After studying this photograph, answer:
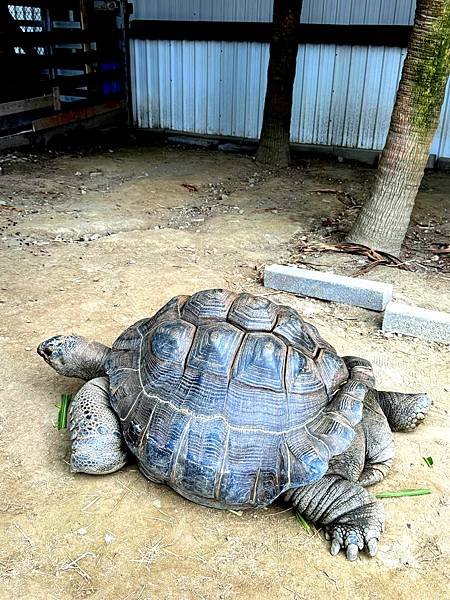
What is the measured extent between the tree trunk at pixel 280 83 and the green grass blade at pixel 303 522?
7272 mm

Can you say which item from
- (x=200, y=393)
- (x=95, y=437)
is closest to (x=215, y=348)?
(x=200, y=393)

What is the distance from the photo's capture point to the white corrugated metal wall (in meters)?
9.14

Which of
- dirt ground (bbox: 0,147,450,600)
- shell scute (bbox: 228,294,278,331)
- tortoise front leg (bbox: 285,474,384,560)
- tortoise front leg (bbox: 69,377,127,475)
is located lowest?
dirt ground (bbox: 0,147,450,600)

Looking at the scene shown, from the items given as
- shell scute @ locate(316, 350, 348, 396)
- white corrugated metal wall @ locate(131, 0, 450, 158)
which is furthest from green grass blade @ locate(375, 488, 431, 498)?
white corrugated metal wall @ locate(131, 0, 450, 158)

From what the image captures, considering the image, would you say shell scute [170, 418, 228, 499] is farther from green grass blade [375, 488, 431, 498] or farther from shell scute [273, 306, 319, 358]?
green grass blade [375, 488, 431, 498]

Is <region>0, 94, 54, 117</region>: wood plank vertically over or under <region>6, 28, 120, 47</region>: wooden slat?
under

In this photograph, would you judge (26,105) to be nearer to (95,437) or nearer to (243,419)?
(95,437)

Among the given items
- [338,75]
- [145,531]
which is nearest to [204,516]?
[145,531]

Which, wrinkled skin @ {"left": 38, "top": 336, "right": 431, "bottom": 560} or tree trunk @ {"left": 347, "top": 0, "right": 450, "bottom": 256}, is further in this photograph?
tree trunk @ {"left": 347, "top": 0, "right": 450, "bottom": 256}

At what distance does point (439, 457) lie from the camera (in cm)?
295

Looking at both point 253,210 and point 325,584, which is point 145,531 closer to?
point 325,584

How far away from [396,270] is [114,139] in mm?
7255

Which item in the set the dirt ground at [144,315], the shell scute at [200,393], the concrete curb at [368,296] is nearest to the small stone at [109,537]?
the dirt ground at [144,315]

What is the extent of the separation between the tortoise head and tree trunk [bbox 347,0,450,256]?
341 cm
